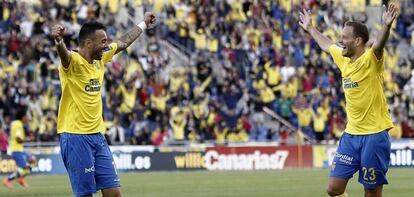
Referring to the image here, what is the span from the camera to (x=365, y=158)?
12.6 meters

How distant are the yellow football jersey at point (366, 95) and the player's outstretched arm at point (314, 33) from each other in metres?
0.96

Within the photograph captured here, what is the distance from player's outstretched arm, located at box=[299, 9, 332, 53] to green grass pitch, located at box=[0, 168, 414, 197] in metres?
7.30

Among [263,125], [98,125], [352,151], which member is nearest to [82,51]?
[98,125]

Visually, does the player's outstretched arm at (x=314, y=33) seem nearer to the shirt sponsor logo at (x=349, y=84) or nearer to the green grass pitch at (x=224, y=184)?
the shirt sponsor logo at (x=349, y=84)

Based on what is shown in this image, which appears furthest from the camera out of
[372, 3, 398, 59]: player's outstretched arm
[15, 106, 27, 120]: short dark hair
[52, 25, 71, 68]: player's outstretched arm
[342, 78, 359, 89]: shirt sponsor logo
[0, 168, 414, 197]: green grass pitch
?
[15, 106, 27, 120]: short dark hair

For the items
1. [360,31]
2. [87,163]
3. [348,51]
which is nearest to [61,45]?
[87,163]

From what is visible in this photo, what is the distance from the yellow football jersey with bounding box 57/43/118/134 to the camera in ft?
40.6

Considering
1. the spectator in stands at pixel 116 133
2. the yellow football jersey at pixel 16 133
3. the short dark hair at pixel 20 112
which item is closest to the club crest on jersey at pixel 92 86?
the yellow football jersey at pixel 16 133

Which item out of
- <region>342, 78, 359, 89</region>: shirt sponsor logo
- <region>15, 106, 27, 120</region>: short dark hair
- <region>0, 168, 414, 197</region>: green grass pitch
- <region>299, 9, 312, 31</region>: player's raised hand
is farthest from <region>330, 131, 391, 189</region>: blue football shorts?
<region>15, 106, 27, 120</region>: short dark hair

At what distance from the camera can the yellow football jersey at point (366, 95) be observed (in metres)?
12.7

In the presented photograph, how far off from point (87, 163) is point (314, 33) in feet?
11.5

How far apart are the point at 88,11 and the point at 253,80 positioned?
632 centimetres

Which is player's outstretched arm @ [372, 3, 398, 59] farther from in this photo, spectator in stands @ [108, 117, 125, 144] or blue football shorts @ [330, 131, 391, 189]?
spectator in stands @ [108, 117, 125, 144]

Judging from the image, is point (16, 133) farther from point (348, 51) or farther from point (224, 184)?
point (348, 51)
